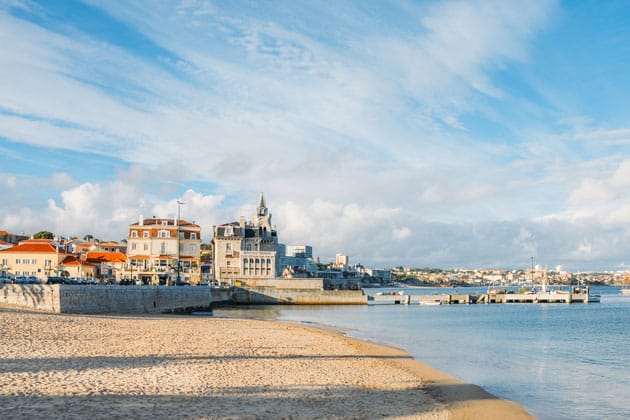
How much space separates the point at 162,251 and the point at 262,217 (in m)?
41.1

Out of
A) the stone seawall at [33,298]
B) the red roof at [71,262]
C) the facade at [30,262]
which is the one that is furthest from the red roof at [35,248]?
the stone seawall at [33,298]

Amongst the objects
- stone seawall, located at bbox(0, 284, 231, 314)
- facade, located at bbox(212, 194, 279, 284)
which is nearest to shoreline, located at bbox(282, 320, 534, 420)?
stone seawall, located at bbox(0, 284, 231, 314)

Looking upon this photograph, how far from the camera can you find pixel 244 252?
101688 mm

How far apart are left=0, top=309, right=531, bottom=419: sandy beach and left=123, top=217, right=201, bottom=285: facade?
4458cm

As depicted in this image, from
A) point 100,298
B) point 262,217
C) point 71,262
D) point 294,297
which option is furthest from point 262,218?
point 100,298

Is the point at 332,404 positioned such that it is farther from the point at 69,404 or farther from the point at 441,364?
the point at 441,364

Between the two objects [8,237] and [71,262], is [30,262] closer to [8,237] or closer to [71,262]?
[71,262]

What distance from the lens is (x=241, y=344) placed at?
87.1ft

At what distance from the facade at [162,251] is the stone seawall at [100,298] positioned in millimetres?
9466

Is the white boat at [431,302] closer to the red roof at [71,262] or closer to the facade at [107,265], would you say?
the facade at [107,265]

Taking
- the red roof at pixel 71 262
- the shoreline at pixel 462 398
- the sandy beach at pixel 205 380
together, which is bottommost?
the shoreline at pixel 462 398

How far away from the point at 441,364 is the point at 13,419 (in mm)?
19520

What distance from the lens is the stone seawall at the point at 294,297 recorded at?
8294cm

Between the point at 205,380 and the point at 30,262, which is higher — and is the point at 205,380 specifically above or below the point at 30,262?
below
